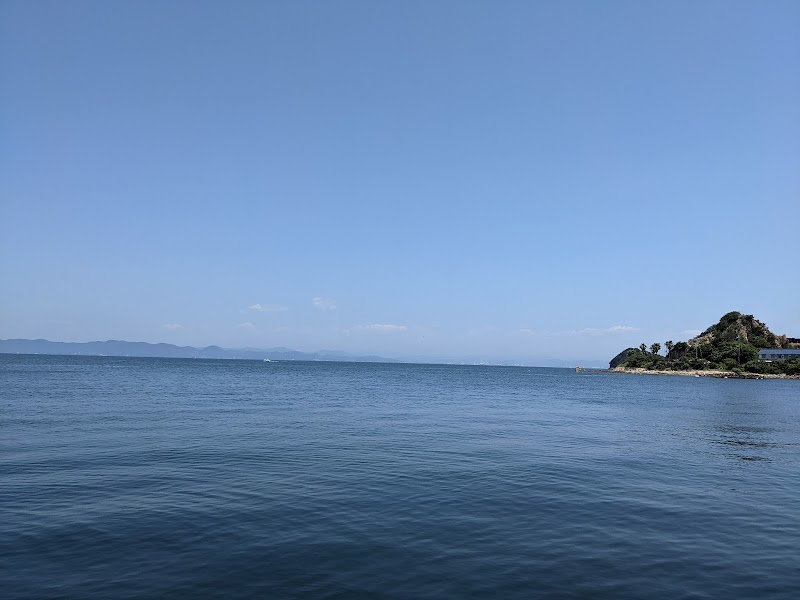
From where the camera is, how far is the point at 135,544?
16.3 metres

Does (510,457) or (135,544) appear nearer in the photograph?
(135,544)

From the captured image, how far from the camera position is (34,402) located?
5688 centimetres

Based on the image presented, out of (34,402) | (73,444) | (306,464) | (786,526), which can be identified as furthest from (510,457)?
(34,402)

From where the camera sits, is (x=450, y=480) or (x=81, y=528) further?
(x=450, y=480)

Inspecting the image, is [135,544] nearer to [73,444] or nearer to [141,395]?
[73,444]

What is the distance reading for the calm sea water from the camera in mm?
14070

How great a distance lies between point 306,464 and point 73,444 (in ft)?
54.3

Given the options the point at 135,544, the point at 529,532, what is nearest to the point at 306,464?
the point at 135,544

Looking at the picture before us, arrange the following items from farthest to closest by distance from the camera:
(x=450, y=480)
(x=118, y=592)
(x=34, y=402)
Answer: (x=34, y=402) < (x=450, y=480) < (x=118, y=592)

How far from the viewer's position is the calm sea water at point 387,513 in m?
14.1

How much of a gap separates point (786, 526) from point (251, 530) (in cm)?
2019

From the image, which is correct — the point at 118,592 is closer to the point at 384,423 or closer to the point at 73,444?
the point at 73,444

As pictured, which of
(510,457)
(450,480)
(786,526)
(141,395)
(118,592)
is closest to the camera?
(118,592)

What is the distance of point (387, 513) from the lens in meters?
19.7
